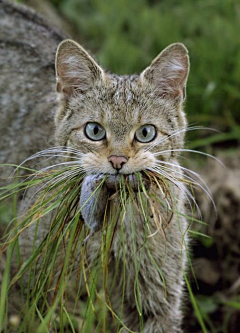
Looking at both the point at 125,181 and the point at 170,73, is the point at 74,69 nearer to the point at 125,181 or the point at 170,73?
→ the point at 170,73

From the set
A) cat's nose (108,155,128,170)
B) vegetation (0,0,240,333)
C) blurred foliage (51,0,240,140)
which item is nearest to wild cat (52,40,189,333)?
cat's nose (108,155,128,170)

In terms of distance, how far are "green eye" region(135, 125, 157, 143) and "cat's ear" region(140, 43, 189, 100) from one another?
0.35m

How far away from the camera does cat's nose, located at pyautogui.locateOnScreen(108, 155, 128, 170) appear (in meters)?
3.42

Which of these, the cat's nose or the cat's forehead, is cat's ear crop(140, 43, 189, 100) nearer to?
the cat's forehead

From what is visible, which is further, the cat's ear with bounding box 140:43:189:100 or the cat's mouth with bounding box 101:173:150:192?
the cat's ear with bounding box 140:43:189:100

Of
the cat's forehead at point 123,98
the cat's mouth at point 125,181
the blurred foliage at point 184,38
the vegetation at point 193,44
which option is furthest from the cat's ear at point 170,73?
the blurred foliage at point 184,38

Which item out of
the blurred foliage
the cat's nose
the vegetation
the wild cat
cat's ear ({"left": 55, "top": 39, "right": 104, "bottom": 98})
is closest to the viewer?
the cat's nose

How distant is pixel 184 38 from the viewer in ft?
23.9

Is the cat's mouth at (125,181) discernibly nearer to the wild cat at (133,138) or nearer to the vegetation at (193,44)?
the wild cat at (133,138)

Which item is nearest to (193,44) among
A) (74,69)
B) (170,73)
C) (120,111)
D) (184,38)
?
(184,38)

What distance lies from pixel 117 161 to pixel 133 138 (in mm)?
286

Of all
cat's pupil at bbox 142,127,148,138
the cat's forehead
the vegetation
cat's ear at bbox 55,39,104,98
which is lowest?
cat's pupil at bbox 142,127,148,138

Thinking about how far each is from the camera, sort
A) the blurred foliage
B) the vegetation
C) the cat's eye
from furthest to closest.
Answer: the blurred foliage
the vegetation
the cat's eye

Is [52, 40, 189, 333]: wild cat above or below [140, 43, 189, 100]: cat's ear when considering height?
below
